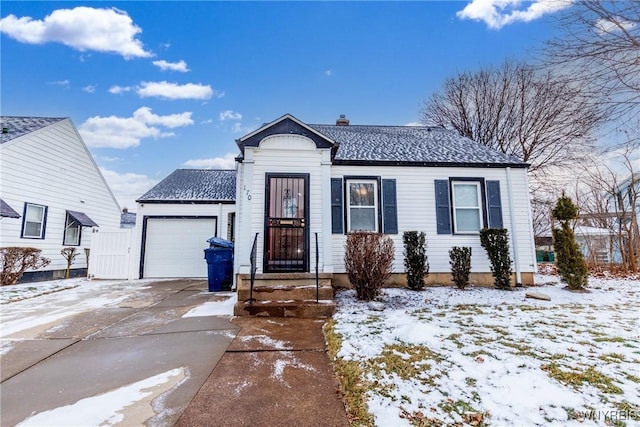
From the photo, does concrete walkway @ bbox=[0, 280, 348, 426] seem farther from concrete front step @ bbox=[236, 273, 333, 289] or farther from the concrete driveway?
concrete front step @ bbox=[236, 273, 333, 289]

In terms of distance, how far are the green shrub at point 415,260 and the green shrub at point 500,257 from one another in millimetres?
1813

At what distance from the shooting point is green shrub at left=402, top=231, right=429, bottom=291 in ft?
23.1

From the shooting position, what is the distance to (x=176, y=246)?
10203 millimetres

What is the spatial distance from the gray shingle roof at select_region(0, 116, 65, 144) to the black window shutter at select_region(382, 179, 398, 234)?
1154cm

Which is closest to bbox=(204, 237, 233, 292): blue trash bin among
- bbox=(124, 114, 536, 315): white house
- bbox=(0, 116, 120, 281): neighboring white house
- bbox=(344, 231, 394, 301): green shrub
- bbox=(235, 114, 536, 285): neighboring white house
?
bbox=(124, 114, 536, 315): white house

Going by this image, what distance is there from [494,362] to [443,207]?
5.59 metres

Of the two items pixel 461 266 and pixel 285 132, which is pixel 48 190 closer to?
pixel 285 132

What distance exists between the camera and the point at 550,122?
14336 mm

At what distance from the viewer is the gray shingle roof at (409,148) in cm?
806

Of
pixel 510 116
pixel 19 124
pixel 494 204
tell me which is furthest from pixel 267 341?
pixel 510 116

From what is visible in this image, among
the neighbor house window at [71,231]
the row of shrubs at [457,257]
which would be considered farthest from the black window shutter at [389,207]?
the neighbor house window at [71,231]

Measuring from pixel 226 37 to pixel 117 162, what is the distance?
391 inches

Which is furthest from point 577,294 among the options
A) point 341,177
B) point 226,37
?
point 226,37

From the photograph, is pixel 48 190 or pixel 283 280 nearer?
pixel 283 280
